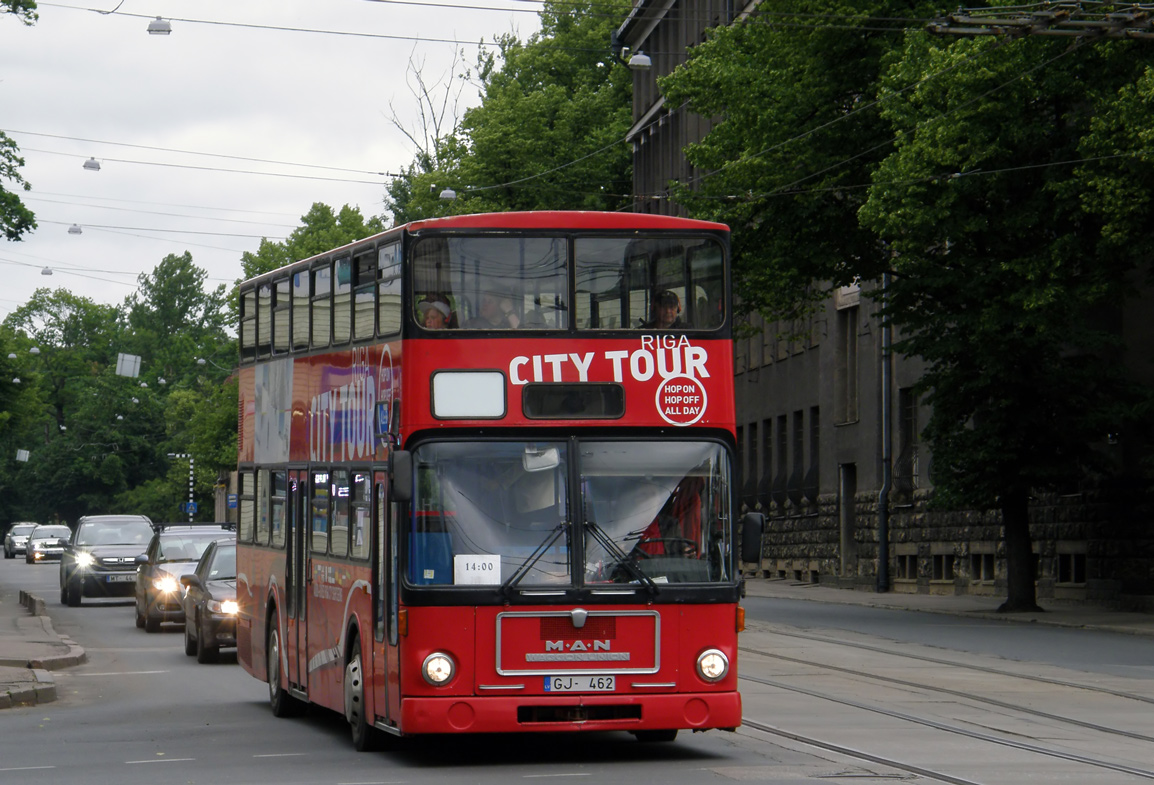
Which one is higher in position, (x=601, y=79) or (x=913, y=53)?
(x=601, y=79)

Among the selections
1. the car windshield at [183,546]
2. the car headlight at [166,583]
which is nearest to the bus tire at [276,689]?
the car headlight at [166,583]

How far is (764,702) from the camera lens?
17.7 meters

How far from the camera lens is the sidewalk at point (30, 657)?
62.1 feet

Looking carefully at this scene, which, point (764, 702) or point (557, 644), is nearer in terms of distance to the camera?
point (557, 644)

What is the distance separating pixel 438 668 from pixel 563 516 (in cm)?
122

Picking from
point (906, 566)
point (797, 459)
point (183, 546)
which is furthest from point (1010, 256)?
point (797, 459)

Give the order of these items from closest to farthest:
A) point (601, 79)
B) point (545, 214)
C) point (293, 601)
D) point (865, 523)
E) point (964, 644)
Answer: point (545, 214)
point (293, 601)
point (964, 644)
point (865, 523)
point (601, 79)

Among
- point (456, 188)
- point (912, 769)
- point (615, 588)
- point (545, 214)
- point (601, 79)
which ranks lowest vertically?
point (912, 769)

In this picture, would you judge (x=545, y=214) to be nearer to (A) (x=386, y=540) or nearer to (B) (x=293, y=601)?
(A) (x=386, y=540)

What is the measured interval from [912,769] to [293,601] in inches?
232

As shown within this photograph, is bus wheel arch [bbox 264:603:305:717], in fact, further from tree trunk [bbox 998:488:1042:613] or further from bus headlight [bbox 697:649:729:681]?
tree trunk [bbox 998:488:1042:613]

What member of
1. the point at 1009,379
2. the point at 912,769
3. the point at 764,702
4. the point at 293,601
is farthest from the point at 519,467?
the point at 1009,379

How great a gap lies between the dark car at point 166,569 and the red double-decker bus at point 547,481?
17397mm

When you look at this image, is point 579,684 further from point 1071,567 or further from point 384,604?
point 1071,567
